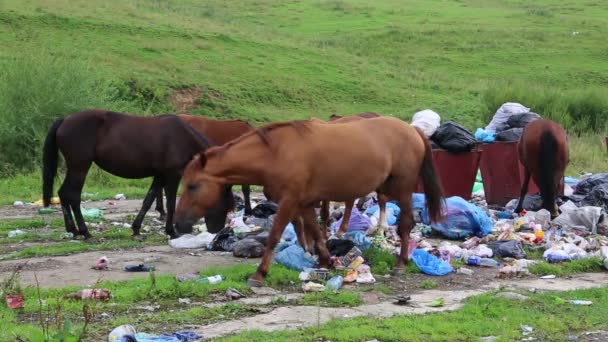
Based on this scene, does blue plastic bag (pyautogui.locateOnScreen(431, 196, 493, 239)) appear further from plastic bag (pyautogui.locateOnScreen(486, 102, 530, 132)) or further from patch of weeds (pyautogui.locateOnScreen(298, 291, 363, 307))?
plastic bag (pyautogui.locateOnScreen(486, 102, 530, 132))

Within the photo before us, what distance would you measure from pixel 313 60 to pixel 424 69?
6.90 m

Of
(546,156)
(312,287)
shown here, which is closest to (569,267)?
(312,287)

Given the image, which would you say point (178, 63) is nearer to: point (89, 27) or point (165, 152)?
point (89, 27)

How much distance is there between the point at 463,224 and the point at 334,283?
352cm

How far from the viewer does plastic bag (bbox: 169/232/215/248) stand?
9.88 metres

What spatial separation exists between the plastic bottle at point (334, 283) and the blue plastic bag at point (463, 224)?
3137mm

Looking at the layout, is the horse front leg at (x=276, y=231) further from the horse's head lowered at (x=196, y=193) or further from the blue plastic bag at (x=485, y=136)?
the blue plastic bag at (x=485, y=136)

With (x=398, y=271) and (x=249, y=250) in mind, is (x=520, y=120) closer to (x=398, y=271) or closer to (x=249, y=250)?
(x=398, y=271)

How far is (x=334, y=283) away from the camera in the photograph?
25.3 ft

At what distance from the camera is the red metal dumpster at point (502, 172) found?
13711 millimetres

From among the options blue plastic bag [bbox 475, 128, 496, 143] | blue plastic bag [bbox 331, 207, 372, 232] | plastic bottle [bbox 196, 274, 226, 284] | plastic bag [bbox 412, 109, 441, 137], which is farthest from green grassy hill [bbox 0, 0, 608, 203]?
plastic bottle [bbox 196, 274, 226, 284]

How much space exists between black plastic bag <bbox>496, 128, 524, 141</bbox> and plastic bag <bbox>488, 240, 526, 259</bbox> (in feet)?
15.4

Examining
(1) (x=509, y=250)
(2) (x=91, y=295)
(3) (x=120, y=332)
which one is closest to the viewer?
(3) (x=120, y=332)

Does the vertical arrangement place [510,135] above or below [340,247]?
above
